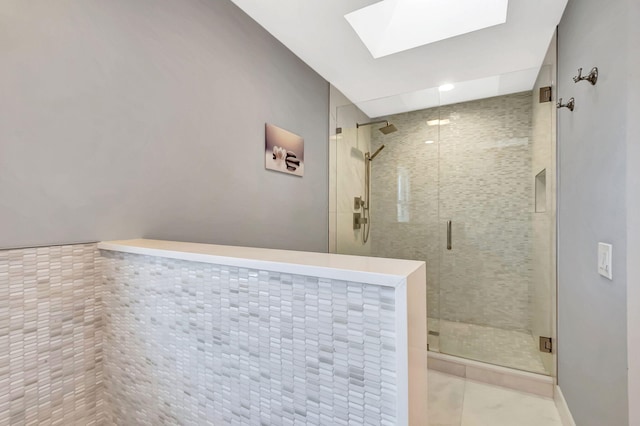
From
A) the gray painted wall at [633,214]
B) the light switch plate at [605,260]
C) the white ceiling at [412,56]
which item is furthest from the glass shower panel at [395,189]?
the gray painted wall at [633,214]

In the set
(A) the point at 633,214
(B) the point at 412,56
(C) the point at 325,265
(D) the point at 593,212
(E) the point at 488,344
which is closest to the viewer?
(C) the point at 325,265

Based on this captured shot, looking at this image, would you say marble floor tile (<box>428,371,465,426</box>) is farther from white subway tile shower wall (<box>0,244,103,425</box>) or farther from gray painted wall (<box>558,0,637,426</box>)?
white subway tile shower wall (<box>0,244,103,425</box>)

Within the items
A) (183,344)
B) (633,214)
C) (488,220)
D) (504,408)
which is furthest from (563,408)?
(183,344)

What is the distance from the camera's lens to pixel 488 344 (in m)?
2.41

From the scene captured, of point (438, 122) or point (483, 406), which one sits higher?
point (438, 122)

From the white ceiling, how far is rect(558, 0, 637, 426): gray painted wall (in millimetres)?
301

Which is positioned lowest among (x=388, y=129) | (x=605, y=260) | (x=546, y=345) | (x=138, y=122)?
(x=546, y=345)

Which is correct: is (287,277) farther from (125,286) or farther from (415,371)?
(125,286)

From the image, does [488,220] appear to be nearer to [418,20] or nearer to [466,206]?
[466,206]

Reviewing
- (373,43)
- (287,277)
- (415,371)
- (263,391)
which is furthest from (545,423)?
(373,43)

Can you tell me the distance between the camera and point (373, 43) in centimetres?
216

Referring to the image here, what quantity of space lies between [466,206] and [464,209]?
3 cm

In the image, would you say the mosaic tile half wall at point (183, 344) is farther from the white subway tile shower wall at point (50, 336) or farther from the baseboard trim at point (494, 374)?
the baseboard trim at point (494, 374)

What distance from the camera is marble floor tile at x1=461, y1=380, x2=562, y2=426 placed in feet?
5.36
